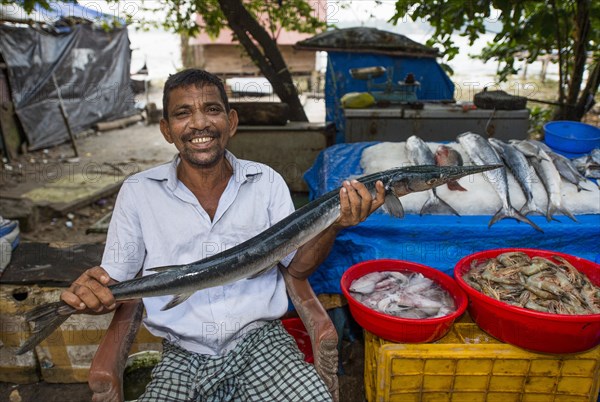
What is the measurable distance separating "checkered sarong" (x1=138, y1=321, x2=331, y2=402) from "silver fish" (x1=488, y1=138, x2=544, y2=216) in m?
2.08

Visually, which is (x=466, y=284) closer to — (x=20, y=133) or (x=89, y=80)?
(x=20, y=133)

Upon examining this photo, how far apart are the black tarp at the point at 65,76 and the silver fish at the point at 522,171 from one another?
1076 centimetres

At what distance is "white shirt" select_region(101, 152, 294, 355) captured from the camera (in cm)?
231

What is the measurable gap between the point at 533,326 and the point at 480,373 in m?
0.41

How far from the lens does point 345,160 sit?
4258mm

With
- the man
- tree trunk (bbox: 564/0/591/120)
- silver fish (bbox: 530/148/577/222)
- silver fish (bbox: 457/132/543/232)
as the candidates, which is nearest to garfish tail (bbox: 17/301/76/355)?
the man

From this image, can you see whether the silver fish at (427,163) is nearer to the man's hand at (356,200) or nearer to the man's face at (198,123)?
the man's hand at (356,200)

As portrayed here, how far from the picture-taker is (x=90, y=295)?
6.63 feet

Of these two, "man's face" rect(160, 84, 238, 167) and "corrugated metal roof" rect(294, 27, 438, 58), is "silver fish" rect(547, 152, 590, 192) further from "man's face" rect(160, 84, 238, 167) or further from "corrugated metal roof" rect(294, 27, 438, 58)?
"corrugated metal roof" rect(294, 27, 438, 58)

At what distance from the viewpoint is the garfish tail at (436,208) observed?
3287mm

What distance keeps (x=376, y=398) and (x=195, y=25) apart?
22.1 ft

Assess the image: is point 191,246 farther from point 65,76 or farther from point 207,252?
point 65,76

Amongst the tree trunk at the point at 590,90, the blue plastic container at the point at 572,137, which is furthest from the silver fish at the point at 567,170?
the tree trunk at the point at 590,90

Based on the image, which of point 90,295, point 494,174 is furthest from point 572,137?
point 90,295
